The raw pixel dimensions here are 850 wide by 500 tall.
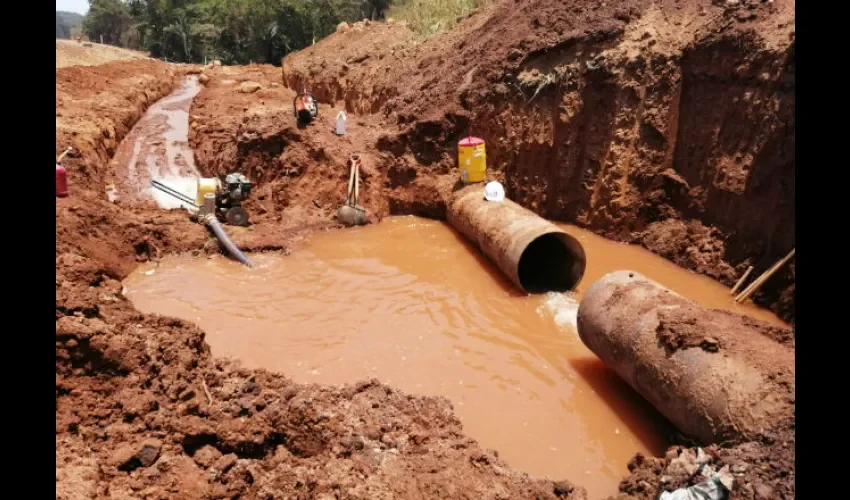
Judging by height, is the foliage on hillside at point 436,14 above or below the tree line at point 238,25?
below

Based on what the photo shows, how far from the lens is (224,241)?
30.1 feet

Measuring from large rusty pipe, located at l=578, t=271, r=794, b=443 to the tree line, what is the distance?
2709 centimetres

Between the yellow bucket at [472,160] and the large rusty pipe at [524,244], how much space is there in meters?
0.56

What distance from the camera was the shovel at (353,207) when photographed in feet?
34.3

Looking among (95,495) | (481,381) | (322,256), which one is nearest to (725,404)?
(481,381)

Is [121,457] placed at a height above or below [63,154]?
below

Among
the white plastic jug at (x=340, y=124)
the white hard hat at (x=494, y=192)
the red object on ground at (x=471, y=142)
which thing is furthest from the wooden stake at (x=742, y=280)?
the white plastic jug at (x=340, y=124)

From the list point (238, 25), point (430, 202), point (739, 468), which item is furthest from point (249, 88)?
point (238, 25)

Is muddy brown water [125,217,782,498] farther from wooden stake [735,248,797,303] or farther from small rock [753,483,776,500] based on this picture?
small rock [753,483,776,500]

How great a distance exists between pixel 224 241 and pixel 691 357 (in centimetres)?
738

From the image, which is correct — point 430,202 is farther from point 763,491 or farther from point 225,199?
point 763,491

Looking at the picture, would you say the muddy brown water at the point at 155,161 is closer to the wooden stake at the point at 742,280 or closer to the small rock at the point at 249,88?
the small rock at the point at 249,88

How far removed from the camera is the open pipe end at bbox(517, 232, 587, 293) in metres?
7.89
